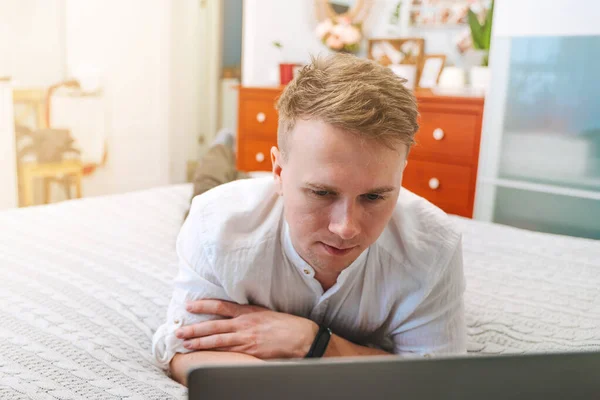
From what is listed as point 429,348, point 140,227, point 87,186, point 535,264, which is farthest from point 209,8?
point 429,348

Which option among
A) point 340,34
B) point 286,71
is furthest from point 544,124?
point 286,71

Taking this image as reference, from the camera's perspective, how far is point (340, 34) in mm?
3131

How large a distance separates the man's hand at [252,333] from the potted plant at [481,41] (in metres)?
2.04

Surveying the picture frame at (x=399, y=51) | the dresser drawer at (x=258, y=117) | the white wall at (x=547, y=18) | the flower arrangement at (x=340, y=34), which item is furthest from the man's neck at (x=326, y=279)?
the flower arrangement at (x=340, y=34)

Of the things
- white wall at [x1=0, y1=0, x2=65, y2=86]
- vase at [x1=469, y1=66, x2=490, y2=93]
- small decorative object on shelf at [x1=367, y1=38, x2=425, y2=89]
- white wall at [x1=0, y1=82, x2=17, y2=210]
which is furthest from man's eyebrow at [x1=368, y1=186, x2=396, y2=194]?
white wall at [x1=0, y1=0, x2=65, y2=86]

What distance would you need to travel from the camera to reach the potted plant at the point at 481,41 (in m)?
2.72

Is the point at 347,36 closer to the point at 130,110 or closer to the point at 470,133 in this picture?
the point at 470,133

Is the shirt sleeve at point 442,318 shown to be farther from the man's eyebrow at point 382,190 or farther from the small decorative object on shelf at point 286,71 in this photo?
the small decorative object on shelf at point 286,71

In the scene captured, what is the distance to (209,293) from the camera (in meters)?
1.06

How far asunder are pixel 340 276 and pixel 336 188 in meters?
0.27

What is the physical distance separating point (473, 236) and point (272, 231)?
919 mm

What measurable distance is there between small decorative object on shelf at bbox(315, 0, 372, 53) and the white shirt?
7.36 ft

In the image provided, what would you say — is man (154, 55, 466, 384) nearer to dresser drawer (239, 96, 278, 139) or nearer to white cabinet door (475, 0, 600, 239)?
white cabinet door (475, 0, 600, 239)

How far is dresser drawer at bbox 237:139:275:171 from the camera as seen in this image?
3.19 m
